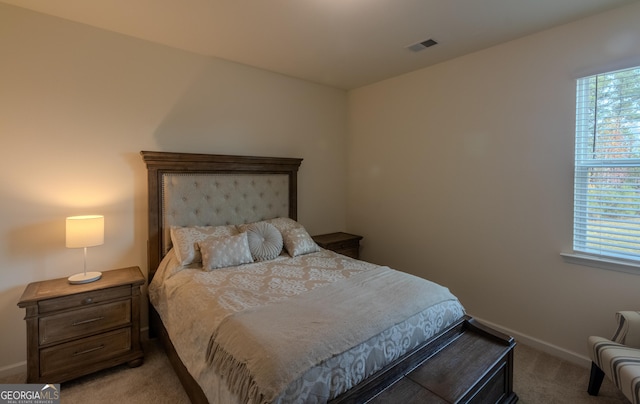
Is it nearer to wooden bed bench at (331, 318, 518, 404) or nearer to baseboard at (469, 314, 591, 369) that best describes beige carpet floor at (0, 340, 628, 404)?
baseboard at (469, 314, 591, 369)

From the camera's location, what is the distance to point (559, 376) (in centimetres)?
211

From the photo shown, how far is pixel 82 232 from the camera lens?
208 cm

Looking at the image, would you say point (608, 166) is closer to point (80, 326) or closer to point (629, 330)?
point (629, 330)

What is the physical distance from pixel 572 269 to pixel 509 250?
1.44ft

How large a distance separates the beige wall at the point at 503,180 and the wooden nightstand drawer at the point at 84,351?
2.72 metres

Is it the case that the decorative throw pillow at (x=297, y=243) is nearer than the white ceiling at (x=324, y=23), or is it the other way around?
the white ceiling at (x=324, y=23)

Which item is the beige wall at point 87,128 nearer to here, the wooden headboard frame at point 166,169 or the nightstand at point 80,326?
the wooden headboard frame at point 166,169

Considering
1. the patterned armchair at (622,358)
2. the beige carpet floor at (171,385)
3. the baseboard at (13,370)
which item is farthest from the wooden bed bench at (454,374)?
the baseboard at (13,370)

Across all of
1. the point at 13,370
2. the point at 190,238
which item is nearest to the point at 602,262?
the point at 190,238

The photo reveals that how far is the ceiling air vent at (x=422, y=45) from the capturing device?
2.55m

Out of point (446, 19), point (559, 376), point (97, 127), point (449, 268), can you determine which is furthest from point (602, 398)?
point (97, 127)

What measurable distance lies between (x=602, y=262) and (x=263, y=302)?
2.40m

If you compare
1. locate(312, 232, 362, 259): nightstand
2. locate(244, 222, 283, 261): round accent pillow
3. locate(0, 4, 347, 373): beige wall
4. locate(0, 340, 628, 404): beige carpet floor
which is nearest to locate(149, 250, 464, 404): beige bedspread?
locate(244, 222, 283, 261): round accent pillow

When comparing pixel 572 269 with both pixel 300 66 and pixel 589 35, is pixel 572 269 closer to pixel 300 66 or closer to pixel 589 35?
pixel 589 35
